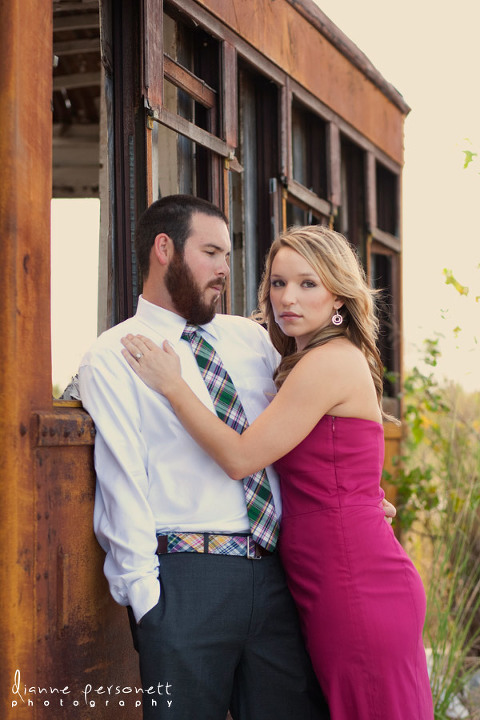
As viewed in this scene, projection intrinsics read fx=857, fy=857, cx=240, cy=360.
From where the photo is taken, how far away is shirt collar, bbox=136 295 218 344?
2883 mm

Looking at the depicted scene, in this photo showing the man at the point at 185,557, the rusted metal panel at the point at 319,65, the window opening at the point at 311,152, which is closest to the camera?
the man at the point at 185,557

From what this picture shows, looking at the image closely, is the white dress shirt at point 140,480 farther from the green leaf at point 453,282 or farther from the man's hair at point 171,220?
the green leaf at point 453,282

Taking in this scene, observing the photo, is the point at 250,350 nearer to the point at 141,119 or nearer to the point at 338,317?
the point at 338,317

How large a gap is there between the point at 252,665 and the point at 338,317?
3.78 feet

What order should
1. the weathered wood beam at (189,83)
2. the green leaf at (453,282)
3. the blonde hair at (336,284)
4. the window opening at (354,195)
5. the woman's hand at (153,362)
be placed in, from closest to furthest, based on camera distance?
the woman's hand at (153,362) → the blonde hair at (336,284) → the weathered wood beam at (189,83) → the green leaf at (453,282) → the window opening at (354,195)

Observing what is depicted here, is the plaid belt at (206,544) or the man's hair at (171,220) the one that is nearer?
the plaid belt at (206,544)

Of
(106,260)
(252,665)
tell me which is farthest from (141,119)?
Answer: (252,665)

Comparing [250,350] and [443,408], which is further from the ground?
[250,350]

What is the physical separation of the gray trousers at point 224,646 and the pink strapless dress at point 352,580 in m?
0.09

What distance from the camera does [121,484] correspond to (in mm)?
2596

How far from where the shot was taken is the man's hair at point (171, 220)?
9.78ft

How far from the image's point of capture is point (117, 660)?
2.96 m

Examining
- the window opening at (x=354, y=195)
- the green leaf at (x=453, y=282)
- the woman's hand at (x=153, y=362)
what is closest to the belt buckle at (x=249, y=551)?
the woman's hand at (x=153, y=362)

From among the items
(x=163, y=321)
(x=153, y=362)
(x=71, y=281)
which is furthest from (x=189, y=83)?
(x=71, y=281)
